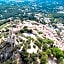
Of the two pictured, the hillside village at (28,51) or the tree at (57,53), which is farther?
the tree at (57,53)

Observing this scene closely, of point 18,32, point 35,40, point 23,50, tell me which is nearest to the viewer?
point 23,50

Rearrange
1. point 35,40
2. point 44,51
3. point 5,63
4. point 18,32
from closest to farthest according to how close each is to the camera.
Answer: point 5,63 < point 44,51 < point 35,40 < point 18,32

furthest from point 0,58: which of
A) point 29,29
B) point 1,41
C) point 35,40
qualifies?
point 29,29

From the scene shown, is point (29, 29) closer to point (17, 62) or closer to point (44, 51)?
point (44, 51)

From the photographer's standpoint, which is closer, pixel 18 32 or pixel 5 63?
pixel 5 63

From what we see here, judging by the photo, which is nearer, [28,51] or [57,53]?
[28,51]

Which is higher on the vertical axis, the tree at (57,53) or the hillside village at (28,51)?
the hillside village at (28,51)

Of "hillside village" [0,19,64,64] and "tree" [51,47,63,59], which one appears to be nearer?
"hillside village" [0,19,64,64]

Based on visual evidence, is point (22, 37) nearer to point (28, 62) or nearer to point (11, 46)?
point (11, 46)

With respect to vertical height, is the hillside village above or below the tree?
above

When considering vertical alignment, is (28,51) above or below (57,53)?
above
